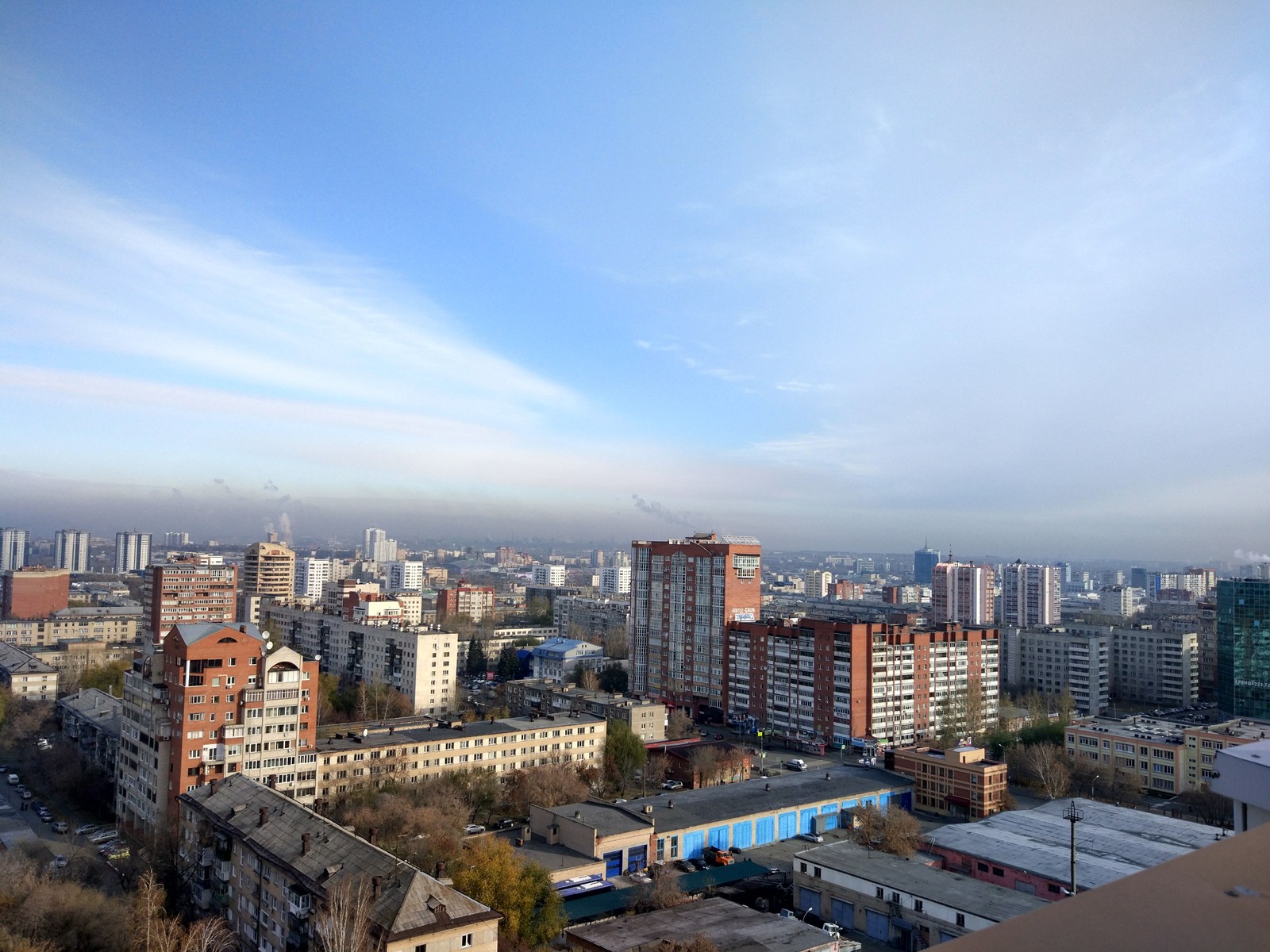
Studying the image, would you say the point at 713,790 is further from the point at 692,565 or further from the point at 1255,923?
the point at 1255,923

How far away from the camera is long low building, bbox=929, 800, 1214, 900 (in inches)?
374

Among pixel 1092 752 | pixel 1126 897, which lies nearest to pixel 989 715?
pixel 1092 752

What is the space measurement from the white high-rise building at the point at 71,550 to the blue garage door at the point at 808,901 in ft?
206

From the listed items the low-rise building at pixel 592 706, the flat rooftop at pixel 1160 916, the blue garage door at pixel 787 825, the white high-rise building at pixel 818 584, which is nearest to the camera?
the flat rooftop at pixel 1160 916

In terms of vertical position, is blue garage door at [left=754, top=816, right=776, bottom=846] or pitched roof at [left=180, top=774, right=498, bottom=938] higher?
pitched roof at [left=180, top=774, right=498, bottom=938]

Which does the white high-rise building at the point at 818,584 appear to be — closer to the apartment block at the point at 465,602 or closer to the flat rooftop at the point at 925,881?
the apartment block at the point at 465,602

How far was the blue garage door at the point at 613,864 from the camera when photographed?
33.7ft

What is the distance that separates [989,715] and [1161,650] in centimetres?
831

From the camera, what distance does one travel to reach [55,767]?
14.3 meters

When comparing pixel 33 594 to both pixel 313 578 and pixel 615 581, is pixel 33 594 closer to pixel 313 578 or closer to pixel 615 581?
pixel 313 578

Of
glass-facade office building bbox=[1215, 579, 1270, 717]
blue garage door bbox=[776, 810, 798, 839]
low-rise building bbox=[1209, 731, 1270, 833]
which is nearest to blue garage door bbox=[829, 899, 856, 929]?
blue garage door bbox=[776, 810, 798, 839]

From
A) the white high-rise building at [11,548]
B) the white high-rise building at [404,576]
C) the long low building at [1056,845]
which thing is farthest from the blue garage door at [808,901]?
the white high-rise building at [11,548]

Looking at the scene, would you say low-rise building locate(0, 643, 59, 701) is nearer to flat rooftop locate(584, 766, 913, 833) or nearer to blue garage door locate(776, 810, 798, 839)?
flat rooftop locate(584, 766, 913, 833)

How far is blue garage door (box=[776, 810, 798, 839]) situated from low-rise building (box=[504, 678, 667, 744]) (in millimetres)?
3744
